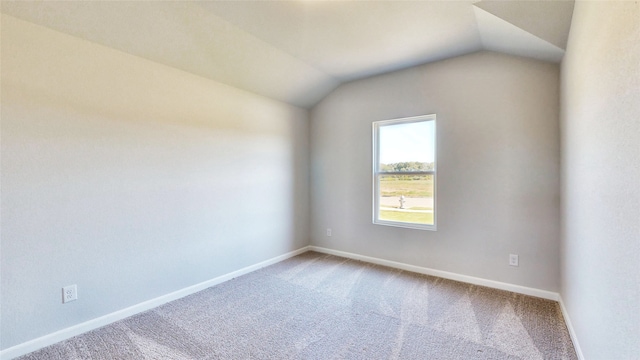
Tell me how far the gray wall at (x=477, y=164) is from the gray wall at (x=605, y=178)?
0.56 metres

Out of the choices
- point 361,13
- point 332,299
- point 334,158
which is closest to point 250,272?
point 332,299

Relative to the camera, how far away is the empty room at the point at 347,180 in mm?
1865

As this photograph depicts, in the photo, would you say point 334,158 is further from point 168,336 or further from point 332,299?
point 168,336

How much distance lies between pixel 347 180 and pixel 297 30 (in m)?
2.11

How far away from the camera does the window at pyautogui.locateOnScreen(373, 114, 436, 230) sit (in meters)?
3.44

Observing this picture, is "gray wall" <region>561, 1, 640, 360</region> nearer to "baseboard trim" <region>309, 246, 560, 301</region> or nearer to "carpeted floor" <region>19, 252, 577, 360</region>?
"carpeted floor" <region>19, 252, 577, 360</region>

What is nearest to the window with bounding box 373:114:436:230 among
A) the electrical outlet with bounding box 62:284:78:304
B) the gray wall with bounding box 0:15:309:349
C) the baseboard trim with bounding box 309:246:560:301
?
the baseboard trim with bounding box 309:246:560:301

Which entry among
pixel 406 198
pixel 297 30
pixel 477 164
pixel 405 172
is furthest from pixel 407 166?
pixel 297 30

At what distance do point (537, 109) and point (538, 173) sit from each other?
62 centimetres

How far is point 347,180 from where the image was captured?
407cm

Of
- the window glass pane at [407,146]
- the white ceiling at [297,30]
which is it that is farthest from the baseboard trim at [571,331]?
the white ceiling at [297,30]

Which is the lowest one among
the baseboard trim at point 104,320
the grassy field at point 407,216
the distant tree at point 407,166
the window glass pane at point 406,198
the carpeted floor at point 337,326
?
the carpeted floor at point 337,326

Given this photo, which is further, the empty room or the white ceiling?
the white ceiling

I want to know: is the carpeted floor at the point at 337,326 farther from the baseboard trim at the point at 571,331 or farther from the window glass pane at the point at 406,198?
the window glass pane at the point at 406,198
